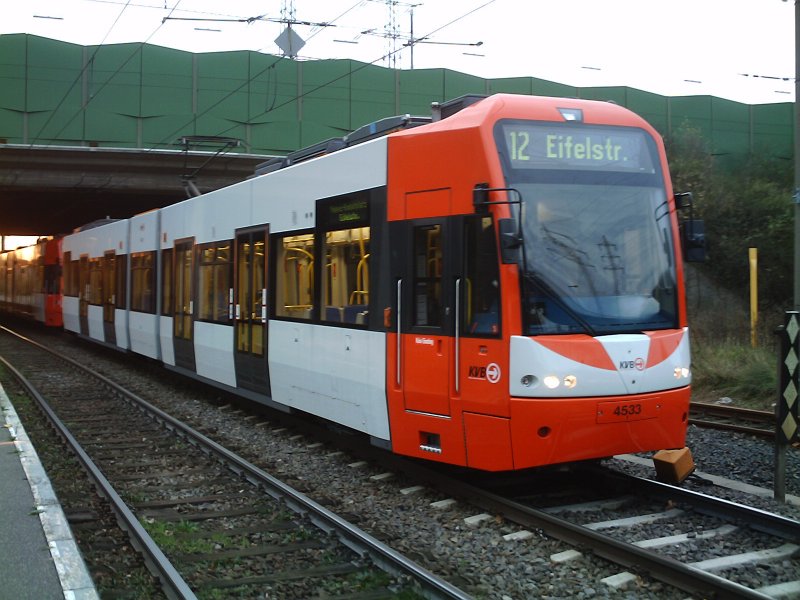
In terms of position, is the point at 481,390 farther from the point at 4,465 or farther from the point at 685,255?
the point at 4,465

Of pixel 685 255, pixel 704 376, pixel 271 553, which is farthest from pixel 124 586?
pixel 704 376

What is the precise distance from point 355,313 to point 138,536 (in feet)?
10.1

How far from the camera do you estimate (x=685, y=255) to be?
25.0 ft

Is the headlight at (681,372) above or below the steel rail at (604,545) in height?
above

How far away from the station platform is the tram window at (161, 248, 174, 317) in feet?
23.7

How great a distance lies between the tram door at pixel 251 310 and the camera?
10.9m

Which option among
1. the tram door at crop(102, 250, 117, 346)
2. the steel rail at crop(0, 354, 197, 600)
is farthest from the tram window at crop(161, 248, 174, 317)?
the steel rail at crop(0, 354, 197, 600)

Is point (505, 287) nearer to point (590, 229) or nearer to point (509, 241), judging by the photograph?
point (509, 241)

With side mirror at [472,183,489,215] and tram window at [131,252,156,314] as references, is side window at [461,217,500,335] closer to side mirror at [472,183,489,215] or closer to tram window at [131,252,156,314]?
side mirror at [472,183,489,215]

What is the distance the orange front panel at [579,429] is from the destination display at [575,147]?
1.91 m

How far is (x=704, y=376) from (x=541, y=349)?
30.8ft

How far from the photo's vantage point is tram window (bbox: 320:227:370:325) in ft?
27.1

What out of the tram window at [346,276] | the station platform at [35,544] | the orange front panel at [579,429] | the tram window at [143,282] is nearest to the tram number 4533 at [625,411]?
the orange front panel at [579,429]

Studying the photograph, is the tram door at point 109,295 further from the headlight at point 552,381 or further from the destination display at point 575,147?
the headlight at point 552,381
